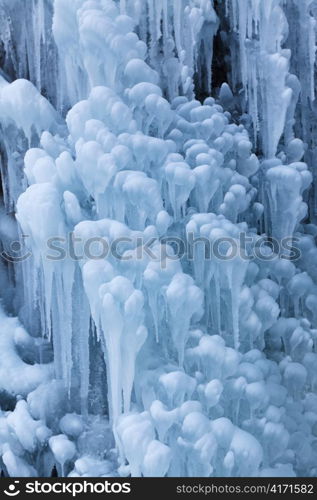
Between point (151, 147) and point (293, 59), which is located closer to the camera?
point (151, 147)

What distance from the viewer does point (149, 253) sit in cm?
362

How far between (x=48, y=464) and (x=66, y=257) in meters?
1.13

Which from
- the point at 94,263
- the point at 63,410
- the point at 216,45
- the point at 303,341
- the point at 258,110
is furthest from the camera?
the point at 216,45

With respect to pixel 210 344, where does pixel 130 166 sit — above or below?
above

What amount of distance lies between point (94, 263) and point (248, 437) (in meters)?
1.11

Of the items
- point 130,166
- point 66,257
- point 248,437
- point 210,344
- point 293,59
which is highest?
point 293,59

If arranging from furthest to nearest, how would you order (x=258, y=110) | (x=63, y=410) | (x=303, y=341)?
(x=258, y=110)
(x=303, y=341)
(x=63, y=410)

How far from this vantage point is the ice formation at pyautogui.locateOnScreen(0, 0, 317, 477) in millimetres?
3547

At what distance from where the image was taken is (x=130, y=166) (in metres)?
3.77

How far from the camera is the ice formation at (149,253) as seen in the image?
3547 mm

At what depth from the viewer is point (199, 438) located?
136 inches

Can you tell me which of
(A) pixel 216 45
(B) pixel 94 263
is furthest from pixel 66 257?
(A) pixel 216 45

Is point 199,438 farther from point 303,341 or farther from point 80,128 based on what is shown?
point 80,128

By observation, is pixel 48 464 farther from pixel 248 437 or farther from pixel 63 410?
pixel 248 437
